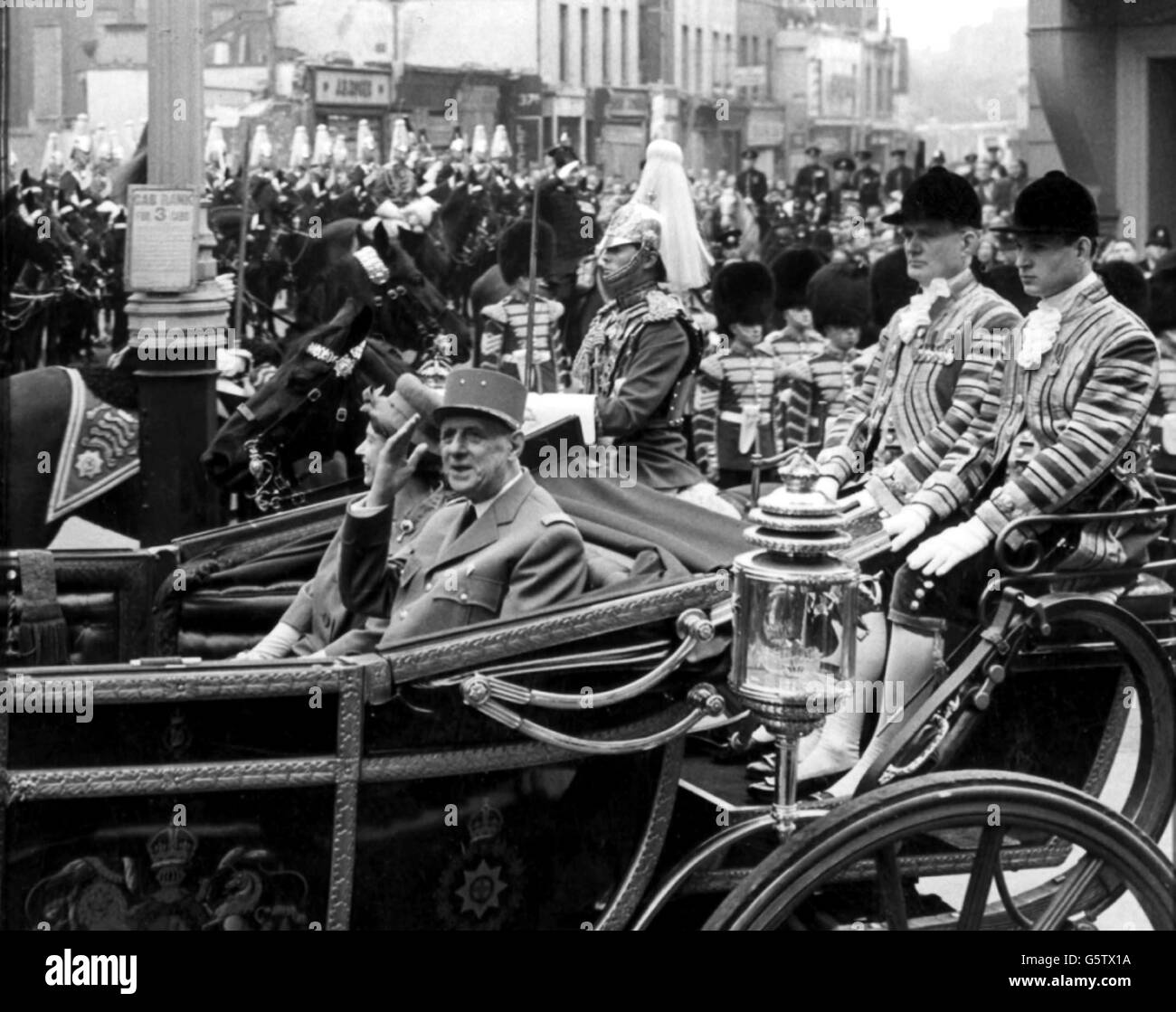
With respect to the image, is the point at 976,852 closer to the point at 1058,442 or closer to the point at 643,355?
the point at 1058,442

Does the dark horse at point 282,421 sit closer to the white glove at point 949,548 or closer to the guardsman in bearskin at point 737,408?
the white glove at point 949,548

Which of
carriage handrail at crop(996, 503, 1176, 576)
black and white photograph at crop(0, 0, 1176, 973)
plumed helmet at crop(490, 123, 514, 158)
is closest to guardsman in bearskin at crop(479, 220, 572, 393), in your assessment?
black and white photograph at crop(0, 0, 1176, 973)

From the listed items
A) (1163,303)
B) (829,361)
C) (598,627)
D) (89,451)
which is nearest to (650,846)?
(598,627)

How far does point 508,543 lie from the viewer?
4059mm

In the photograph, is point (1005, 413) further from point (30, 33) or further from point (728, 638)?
point (30, 33)

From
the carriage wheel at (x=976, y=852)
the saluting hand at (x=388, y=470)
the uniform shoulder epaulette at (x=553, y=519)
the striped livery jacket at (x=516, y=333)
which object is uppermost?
the striped livery jacket at (x=516, y=333)

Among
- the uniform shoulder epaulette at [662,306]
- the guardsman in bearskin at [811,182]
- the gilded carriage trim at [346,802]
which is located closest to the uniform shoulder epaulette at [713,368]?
the uniform shoulder epaulette at [662,306]

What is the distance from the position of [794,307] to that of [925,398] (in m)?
5.44

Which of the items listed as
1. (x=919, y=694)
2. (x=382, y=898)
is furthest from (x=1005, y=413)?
(x=382, y=898)

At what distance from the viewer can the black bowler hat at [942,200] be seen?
5.05m

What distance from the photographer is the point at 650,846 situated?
3.77 meters

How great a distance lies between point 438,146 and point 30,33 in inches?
212

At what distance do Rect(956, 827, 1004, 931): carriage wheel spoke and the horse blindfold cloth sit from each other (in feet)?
12.0

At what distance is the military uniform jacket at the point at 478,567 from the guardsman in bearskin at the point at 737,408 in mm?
4912
